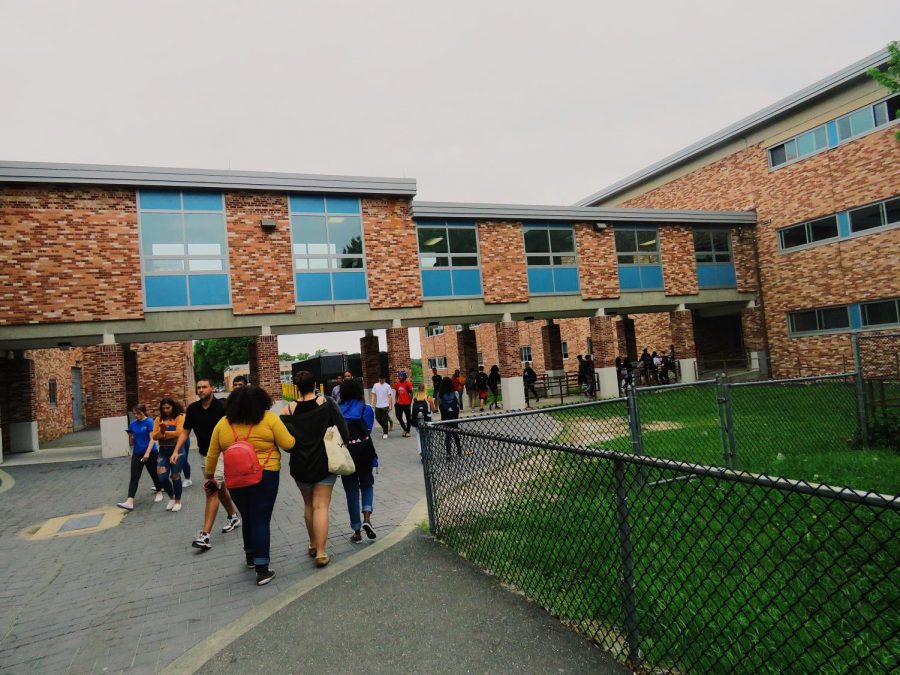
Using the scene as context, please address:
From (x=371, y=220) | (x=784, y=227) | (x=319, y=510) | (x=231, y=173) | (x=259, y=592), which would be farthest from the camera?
(x=784, y=227)

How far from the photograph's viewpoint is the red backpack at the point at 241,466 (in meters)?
4.66

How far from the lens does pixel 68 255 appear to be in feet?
50.5

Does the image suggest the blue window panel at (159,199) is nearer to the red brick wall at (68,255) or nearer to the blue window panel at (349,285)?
the red brick wall at (68,255)

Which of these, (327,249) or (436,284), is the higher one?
(327,249)

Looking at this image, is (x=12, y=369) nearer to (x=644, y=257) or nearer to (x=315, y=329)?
(x=315, y=329)

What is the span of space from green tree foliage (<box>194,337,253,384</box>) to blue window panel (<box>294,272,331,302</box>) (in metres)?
38.9

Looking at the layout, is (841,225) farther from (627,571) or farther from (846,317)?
(627,571)

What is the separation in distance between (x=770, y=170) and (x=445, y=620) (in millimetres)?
25679

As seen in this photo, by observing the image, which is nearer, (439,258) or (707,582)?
(707,582)

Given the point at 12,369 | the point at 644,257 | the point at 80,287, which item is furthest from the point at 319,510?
the point at 644,257

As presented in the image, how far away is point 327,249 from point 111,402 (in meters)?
7.85

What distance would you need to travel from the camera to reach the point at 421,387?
11844 millimetres

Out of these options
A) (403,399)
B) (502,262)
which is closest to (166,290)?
(403,399)

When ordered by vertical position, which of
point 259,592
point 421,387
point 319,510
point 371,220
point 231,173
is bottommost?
point 259,592
